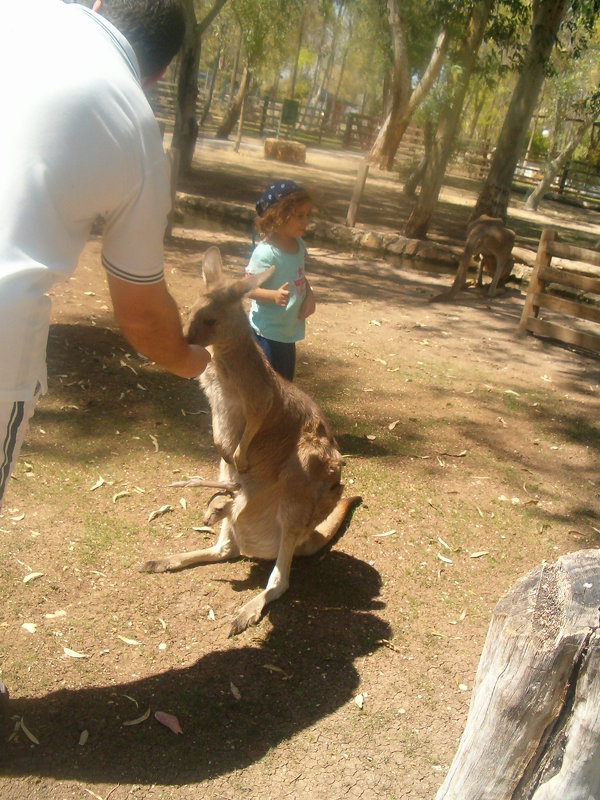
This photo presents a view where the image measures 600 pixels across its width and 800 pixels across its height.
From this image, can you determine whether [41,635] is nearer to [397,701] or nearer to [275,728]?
[275,728]

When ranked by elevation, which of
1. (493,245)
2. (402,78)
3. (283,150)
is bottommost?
(283,150)

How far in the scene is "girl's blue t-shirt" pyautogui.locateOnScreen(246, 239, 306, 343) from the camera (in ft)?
13.9

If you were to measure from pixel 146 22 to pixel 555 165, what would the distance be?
20618mm

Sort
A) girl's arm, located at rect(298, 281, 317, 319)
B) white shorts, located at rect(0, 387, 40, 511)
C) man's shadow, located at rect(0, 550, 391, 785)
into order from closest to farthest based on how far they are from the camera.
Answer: white shorts, located at rect(0, 387, 40, 511)
man's shadow, located at rect(0, 550, 391, 785)
girl's arm, located at rect(298, 281, 317, 319)

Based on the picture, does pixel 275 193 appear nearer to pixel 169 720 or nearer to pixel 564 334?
pixel 169 720

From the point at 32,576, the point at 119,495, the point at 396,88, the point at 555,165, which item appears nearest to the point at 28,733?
the point at 32,576

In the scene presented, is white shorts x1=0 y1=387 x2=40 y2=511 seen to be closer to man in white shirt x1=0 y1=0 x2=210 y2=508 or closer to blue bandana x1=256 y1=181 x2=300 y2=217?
man in white shirt x1=0 y1=0 x2=210 y2=508

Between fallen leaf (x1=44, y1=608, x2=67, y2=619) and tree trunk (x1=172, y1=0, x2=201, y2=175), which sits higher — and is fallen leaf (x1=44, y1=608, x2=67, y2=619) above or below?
below

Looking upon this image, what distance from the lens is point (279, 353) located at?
174 inches

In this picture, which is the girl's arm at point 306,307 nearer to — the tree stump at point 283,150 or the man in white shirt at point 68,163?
the man in white shirt at point 68,163

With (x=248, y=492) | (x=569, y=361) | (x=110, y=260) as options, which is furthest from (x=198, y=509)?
(x=569, y=361)

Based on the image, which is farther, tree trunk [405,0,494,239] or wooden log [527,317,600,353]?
tree trunk [405,0,494,239]

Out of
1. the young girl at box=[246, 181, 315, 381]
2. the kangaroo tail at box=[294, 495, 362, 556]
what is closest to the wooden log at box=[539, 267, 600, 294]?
the young girl at box=[246, 181, 315, 381]

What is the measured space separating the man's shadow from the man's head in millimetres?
2039
